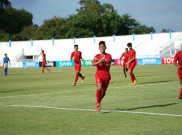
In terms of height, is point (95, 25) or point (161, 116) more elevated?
point (95, 25)

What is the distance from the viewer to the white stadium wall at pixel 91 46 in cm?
7106

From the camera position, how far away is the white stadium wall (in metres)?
71.1

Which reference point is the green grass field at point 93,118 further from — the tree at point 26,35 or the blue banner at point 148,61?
the tree at point 26,35

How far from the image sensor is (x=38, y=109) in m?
10.7

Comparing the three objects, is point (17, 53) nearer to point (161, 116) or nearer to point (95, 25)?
point (95, 25)

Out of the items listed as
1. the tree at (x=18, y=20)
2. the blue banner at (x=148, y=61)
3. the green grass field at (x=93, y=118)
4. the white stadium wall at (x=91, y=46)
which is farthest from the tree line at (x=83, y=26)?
the green grass field at (x=93, y=118)

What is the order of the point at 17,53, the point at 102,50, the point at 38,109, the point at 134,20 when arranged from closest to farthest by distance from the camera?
1. the point at 102,50
2. the point at 38,109
3. the point at 17,53
4. the point at 134,20

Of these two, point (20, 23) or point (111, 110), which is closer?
point (111, 110)

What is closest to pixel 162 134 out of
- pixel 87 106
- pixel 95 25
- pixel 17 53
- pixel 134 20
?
pixel 87 106

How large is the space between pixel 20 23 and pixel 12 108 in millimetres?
109029

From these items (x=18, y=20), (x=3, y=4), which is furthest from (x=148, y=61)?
(x=18, y=20)

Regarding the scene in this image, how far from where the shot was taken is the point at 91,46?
76250mm

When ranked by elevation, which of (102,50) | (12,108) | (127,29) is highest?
(127,29)

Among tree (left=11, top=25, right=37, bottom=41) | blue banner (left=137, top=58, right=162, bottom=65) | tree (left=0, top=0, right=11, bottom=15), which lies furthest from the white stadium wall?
tree (left=0, top=0, right=11, bottom=15)
